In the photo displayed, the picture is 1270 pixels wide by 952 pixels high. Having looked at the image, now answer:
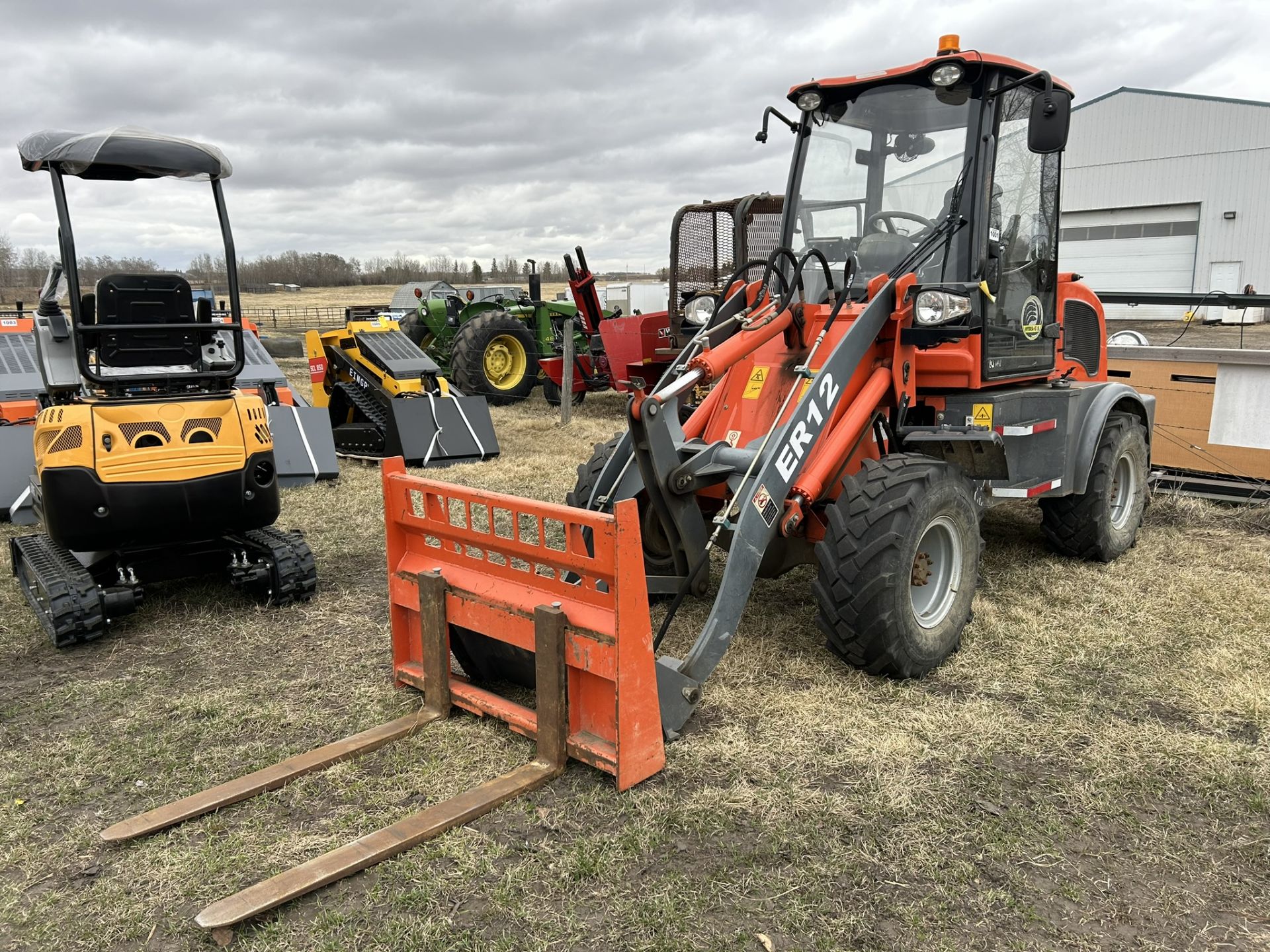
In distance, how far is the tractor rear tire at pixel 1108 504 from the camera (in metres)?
5.58

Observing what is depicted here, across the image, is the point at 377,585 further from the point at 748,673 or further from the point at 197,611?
the point at 748,673

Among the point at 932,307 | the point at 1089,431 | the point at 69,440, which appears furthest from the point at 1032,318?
the point at 69,440

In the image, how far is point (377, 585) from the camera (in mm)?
5633

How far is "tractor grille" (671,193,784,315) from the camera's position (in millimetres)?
10570

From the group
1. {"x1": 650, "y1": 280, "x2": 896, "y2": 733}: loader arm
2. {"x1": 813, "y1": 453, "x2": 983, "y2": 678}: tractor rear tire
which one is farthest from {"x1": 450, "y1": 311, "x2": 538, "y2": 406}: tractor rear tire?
{"x1": 813, "y1": 453, "x2": 983, "y2": 678}: tractor rear tire

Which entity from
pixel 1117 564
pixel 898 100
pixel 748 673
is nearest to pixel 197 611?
pixel 748 673

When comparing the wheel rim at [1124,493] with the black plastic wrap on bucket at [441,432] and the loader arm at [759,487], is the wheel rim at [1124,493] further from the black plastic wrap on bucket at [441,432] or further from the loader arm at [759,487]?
the black plastic wrap on bucket at [441,432]

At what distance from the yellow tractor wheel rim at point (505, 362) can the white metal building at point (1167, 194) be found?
2010cm

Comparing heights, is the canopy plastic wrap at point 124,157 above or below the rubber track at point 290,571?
above

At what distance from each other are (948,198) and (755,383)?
131 cm

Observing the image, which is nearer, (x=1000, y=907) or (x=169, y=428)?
(x=1000, y=907)

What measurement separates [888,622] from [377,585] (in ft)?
10.5

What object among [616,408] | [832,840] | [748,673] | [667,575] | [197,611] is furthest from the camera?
[616,408]

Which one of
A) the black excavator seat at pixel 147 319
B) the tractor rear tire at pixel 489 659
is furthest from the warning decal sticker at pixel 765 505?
the black excavator seat at pixel 147 319
